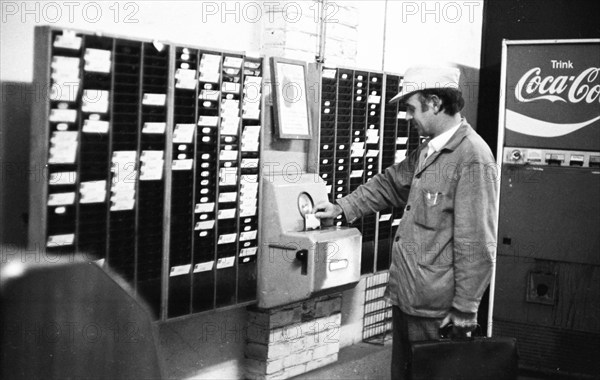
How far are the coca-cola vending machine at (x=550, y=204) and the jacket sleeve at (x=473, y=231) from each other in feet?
7.11

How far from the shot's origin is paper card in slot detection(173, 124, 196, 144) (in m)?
3.25

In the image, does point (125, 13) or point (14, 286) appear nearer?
point (14, 286)

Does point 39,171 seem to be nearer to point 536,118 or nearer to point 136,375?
point 136,375

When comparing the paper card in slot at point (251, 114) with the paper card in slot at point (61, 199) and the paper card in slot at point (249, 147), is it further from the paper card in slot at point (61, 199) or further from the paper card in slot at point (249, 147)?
the paper card in slot at point (61, 199)

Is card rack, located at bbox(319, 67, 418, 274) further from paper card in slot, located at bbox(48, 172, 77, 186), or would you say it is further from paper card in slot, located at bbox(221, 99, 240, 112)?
paper card in slot, located at bbox(48, 172, 77, 186)

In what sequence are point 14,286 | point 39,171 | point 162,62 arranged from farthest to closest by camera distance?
point 162,62 < point 39,171 < point 14,286

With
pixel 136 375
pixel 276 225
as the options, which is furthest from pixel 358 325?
pixel 136 375

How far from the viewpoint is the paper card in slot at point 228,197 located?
353cm

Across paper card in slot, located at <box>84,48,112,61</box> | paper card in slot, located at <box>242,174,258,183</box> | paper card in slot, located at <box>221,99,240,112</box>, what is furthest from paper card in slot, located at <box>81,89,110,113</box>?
paper card in slot, located at <box>242,174,258,183</box>

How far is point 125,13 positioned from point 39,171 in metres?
1.06

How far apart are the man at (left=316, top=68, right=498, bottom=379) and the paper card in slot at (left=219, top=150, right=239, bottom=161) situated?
0.85 metres

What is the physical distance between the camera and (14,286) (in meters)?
2.27
